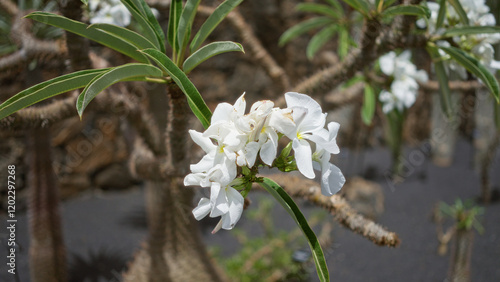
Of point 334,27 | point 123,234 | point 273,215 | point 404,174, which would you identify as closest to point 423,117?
point 404,174

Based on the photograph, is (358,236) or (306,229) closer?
(306,229)

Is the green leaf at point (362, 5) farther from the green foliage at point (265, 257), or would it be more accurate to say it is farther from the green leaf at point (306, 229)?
the green foliage at point (265, 257)

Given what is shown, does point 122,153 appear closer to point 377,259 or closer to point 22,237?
point 22,237

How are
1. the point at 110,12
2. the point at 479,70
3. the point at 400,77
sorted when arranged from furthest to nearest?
the point at 400,77 < the point at 110,12 < the point at 479,70

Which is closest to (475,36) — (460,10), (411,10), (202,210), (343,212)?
(460,10)

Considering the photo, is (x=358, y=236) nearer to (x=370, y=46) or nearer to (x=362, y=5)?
(x=370, y=46)

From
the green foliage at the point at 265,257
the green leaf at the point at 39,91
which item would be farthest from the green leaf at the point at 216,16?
the green foliage at the point at 265,257
